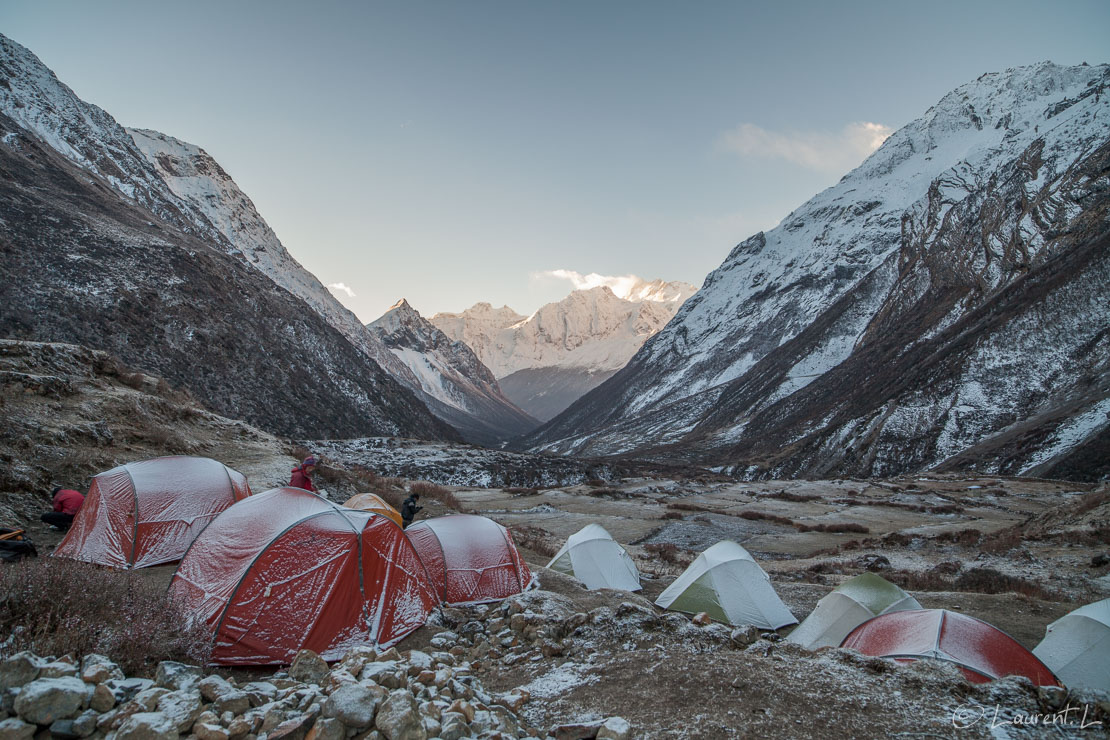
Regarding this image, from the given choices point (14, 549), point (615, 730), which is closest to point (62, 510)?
point (14, 549)

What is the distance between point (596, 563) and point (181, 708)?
1108cm

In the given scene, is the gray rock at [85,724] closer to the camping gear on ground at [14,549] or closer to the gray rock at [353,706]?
the gray rock at [353,706]

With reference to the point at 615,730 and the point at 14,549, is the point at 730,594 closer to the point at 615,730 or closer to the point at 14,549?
the point at 615,730

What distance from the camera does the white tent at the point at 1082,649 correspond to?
739 cm

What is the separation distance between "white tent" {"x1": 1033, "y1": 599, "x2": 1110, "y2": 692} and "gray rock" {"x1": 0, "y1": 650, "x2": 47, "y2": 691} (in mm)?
11935

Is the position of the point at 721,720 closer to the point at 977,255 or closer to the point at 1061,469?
the point at 1061,469

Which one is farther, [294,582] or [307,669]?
[294,582]

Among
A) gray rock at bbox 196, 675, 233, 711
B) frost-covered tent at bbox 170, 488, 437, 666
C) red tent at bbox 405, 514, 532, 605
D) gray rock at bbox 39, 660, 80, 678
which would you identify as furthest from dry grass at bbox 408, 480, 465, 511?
gray rock at bbox 39, 660, 80, 678

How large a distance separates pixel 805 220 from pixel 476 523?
178 m

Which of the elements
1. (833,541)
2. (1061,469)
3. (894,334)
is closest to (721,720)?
(833,541)

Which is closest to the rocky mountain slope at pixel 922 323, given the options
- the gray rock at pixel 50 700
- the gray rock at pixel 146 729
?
the gray rock at pixel 146 729

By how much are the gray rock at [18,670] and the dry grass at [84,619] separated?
0.39m

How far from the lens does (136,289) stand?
44.6m

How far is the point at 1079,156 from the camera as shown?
3051 inches
